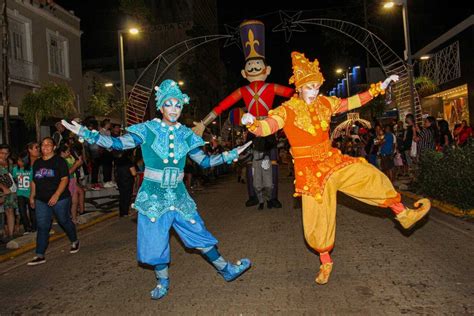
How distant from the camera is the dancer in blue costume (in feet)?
16.1

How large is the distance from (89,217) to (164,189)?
6.83 m

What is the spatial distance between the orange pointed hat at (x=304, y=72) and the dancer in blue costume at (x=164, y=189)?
1.05 metres

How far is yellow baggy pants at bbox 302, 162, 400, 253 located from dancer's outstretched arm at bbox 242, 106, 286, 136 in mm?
747

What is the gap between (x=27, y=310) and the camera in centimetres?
504

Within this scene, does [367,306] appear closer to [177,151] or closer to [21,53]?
[177,151]

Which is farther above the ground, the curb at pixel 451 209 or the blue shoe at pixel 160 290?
the curb at pixel 451 209

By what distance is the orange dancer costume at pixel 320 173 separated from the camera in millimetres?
5188

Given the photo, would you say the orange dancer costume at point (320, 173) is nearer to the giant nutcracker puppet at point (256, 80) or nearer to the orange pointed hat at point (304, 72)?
the orange pointed hat at point (304, 72)

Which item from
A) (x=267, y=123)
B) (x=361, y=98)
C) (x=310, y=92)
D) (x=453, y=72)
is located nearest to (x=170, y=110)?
(x=267, y=123)

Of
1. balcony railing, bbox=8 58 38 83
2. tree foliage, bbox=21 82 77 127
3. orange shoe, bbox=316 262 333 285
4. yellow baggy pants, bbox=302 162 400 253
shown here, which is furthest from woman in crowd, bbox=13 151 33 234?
balcony railing, bbox=8 58 38 83

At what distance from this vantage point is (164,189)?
16.6 ft

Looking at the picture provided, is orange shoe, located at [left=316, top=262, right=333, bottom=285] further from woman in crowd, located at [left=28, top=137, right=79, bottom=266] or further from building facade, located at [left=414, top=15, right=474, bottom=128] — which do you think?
building facade, located at [left=414, top=15, right=474, bottom=128]

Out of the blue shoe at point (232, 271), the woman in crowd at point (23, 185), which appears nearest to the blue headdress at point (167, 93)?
the blue shoe at point (232, 271)

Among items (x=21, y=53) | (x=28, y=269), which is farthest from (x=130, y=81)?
(x=28, y=269)
